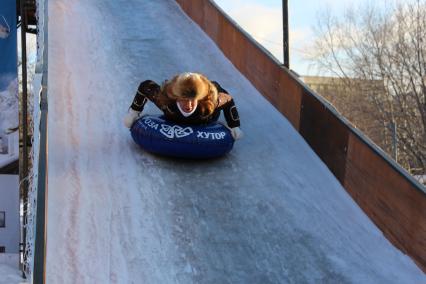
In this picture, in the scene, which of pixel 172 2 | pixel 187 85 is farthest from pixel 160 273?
pixel 172 2

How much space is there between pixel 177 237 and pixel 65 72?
7.42ft

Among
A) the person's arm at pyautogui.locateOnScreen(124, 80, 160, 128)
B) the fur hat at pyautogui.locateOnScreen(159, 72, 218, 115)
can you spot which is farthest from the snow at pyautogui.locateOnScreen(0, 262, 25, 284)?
the fur hat at pyautogui.locateOnScreen(159, 72, 218, 115)

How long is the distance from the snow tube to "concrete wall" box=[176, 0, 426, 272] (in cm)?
65

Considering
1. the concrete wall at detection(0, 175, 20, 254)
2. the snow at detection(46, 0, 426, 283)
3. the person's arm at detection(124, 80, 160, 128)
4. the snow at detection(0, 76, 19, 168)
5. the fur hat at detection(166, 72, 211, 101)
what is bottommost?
the concrete wall at detection(0, 175, 20, 254)

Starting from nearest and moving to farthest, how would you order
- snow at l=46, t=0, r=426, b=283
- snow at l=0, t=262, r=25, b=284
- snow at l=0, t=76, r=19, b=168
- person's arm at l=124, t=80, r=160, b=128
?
snow at l=46, t=0, r=426, b=283 → person's arm at l=124, t=80, r=160, b=128 → snow at l=0, t=262, r=25, b=284 → snow at l=0, t=76, r=19, b=168

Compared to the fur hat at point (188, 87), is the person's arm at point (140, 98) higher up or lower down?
lower down

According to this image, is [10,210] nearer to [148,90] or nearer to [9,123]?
[9,123]

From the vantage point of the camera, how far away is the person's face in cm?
332

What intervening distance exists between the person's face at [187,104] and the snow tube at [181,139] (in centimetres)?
10

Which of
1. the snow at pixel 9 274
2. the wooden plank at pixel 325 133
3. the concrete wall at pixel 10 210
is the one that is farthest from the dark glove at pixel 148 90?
the concrete wall at pixel 10 210

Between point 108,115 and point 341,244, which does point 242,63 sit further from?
point 341,244

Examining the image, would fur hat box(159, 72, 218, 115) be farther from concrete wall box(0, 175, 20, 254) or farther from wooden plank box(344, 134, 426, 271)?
concrete wall box(0, 175, 20, 254)

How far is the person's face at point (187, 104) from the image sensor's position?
332 cm

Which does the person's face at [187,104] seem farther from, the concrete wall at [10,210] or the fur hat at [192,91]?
the concrete wall at [10,210]
